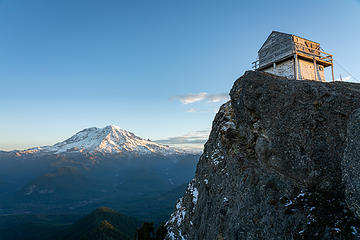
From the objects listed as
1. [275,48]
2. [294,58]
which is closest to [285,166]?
[294,58]

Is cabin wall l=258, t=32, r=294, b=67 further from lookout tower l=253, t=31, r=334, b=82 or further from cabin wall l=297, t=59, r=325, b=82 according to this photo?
cabin wall l=297, t=59, r=325, b=82

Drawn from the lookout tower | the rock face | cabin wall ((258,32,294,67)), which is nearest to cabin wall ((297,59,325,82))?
the lookout tower

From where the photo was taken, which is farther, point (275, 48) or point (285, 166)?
point (275, 48)

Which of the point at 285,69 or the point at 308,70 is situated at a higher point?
the point at 285,69

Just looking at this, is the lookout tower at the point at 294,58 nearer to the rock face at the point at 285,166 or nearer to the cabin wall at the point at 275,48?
the cabin wall at the point at 275,48

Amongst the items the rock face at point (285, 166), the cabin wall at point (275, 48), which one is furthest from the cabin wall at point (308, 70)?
the rock face at point (285, 166)

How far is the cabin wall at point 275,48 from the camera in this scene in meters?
27.9

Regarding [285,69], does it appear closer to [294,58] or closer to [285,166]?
[294,58]

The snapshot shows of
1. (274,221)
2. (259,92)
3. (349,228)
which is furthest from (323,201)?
(259,92)

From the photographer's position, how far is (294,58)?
87.4 ft

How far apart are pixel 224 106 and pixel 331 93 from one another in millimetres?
12653

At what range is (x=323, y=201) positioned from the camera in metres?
11.7

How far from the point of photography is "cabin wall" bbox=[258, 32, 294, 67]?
27859 mm

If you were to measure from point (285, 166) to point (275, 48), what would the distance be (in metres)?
21.8
